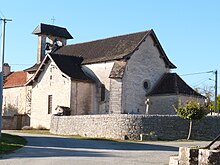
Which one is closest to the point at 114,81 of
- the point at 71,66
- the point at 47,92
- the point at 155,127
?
the point at 71,66

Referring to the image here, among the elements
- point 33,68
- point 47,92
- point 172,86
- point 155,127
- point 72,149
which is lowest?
point 72,149

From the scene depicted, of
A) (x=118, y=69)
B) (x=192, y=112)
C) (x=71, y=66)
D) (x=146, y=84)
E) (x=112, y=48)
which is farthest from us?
(x=71, y=66)

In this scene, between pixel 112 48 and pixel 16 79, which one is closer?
pixel 112 48

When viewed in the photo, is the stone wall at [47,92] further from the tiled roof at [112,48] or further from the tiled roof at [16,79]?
the tiled roof at [16,79]

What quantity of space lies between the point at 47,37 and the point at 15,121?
1198 centimetres

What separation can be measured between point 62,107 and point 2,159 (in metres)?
27.5

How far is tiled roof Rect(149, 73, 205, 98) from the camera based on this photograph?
4225 centimetres

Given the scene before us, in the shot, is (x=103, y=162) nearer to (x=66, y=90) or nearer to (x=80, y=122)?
(x=80, y=122)

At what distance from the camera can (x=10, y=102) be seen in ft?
198

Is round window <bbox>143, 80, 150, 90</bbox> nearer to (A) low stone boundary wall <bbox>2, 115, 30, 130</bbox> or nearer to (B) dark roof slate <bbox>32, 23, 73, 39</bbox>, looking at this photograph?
(A) low stone boundary wall <bbox>2, 115, 30, 130</bbox>

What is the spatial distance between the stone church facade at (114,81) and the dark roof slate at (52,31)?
8.30 meters

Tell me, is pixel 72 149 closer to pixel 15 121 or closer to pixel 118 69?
pixel 118 69

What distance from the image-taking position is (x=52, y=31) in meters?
56.7

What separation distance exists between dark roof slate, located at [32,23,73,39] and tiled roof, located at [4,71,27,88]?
7.80 meters
